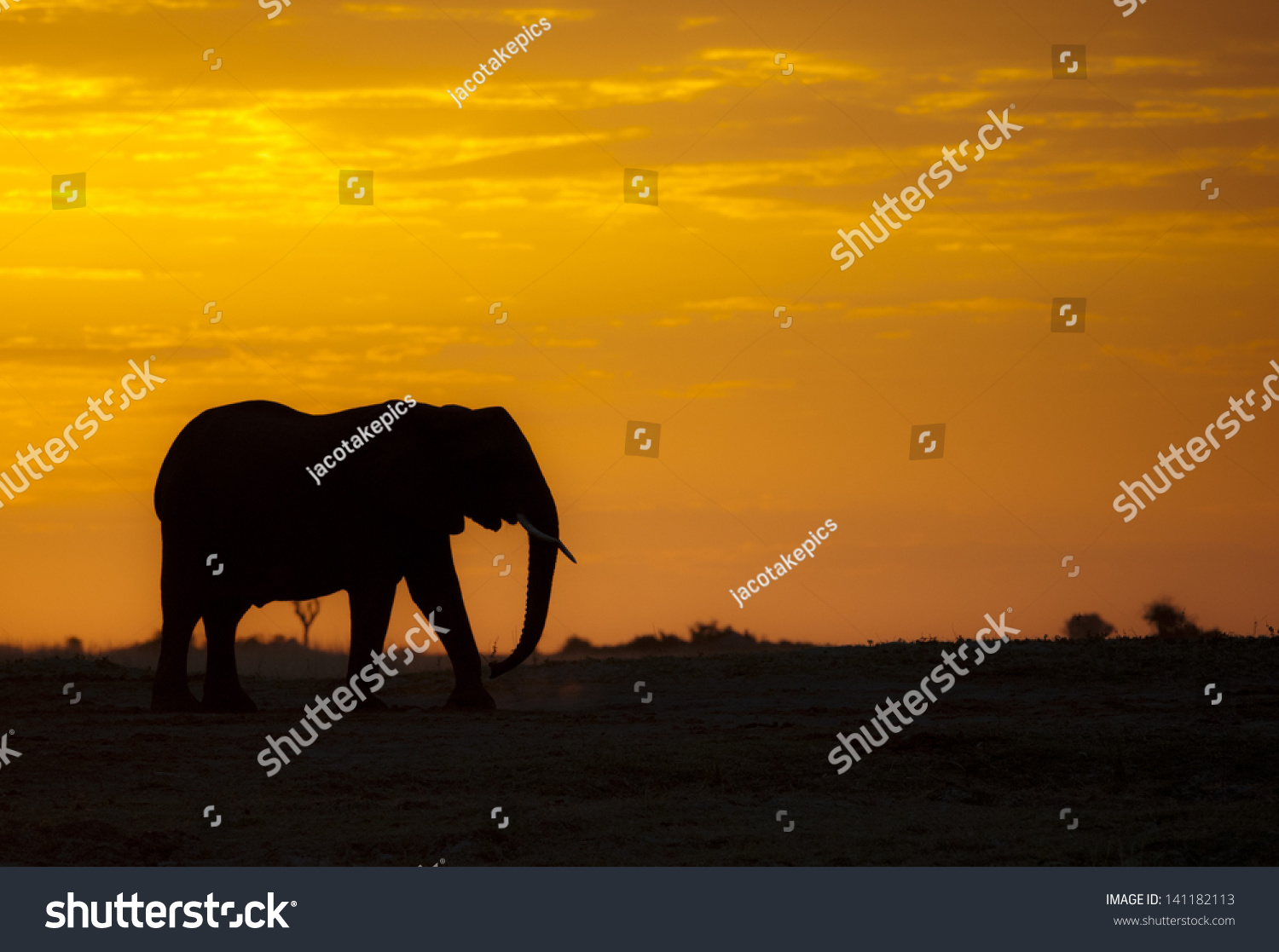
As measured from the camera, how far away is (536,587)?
2384cm

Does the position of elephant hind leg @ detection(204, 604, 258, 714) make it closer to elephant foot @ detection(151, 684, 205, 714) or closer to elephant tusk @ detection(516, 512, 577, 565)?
elephant foot @ detection(151, 684, 205, 714)

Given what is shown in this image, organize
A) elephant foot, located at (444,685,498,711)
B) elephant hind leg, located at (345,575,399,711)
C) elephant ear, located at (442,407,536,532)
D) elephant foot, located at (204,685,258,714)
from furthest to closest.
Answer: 1. elephant foot, located at (204,685,258,714)
2. elephant ear, located at (442,407,536,532)
3. elephant foot, located at (444,685,498,711)
4. elephant hind leg, located at (345,575,399,711)

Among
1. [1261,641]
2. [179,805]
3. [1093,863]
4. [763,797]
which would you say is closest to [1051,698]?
[1261,641]

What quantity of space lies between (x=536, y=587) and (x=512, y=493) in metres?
1.35

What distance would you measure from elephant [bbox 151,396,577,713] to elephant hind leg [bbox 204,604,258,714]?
3 cm

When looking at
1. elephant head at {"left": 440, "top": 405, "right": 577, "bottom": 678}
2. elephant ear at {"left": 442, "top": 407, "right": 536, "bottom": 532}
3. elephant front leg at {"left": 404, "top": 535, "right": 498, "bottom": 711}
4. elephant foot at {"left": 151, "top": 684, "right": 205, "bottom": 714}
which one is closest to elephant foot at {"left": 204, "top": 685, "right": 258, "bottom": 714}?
elephant foot at {"left": 151, "top": 684, "right": 205, "bottom": 714}

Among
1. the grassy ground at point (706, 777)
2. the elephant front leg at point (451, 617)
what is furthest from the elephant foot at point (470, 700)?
the grassy ground at point (706, 777)

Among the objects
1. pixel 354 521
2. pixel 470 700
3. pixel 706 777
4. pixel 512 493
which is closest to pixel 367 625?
pixel 354 521

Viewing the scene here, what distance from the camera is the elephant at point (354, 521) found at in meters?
23.7

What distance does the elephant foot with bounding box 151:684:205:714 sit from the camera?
24.4 m

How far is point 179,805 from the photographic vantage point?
16.2m

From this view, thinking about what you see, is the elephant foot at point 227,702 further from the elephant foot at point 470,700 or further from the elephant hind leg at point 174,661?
the elephant foot at point 470,700

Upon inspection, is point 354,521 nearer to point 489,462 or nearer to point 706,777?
point 489,462

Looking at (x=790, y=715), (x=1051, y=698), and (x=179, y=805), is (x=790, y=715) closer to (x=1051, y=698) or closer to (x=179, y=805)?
(x=1051, y=698)
